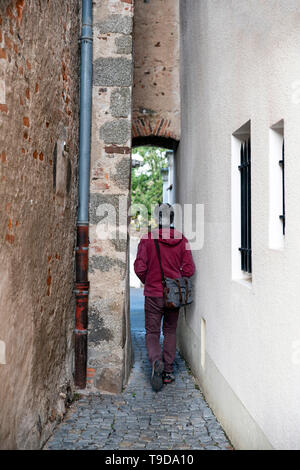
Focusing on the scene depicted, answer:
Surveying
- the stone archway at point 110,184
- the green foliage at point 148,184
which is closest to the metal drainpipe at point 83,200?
the stone archway at point 110,184

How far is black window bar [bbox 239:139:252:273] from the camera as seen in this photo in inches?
137

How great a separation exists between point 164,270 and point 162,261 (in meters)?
0.10

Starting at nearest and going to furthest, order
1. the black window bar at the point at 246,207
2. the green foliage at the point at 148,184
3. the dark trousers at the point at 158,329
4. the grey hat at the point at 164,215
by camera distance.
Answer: the black window bar at the point at 246,207, the dark trousers at the point at 158,329, the grey hat at the point at 164,215, the green foliage at the point at 148,184

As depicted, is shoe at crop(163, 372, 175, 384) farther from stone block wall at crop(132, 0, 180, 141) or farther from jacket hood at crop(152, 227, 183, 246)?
stone block wall at crop(132, 0, 180, 141)

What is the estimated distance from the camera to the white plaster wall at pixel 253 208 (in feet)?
7.79

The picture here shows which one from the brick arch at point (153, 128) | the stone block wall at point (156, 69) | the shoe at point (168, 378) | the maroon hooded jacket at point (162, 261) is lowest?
the shoe at point (168, 378)

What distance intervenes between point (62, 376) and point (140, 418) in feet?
2.51

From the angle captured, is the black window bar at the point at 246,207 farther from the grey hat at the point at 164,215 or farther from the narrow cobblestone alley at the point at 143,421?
the grey hat at the point at 164,215

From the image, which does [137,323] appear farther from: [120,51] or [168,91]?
Result: [120,51]

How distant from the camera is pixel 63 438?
3678mm

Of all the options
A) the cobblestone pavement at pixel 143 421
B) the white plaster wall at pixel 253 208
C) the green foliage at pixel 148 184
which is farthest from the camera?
the green foliage at pixel 148 184

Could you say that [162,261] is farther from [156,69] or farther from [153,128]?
[156,69]

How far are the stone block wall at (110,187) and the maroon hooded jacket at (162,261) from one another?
0.39 m

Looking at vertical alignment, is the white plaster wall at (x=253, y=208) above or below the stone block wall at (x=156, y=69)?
below
